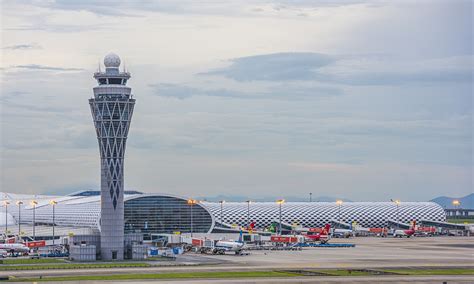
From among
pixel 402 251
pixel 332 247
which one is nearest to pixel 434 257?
pixel 402 251

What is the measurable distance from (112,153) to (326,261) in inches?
1637

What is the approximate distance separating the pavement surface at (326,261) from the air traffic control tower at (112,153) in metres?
13.0

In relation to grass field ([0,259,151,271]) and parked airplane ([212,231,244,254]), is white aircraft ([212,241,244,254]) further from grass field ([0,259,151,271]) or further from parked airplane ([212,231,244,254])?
grass field ([0,259,151,271])

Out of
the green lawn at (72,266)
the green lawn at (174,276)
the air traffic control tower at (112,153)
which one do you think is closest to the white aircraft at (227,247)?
the air traffic control tower at (112,153)

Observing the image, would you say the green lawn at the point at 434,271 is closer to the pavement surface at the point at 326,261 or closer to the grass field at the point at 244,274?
the grass field at the point at 244,274

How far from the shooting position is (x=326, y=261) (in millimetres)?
144125

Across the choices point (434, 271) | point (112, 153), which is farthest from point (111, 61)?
point (434, 271)

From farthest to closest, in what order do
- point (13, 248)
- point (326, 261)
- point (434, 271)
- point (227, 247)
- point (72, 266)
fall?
point (227, 247), point (13, 248), point (326, 261), point (72, 266), point (434, 271)

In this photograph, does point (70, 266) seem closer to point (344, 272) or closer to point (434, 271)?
point (344, 272)

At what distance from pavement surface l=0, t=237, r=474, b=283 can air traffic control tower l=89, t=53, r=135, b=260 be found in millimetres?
13006

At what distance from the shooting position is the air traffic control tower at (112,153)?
501ft

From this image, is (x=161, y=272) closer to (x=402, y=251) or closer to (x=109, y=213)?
(x=109, y=213)

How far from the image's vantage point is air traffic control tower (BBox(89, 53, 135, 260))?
501 feet

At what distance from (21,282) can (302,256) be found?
65668 millimetres
